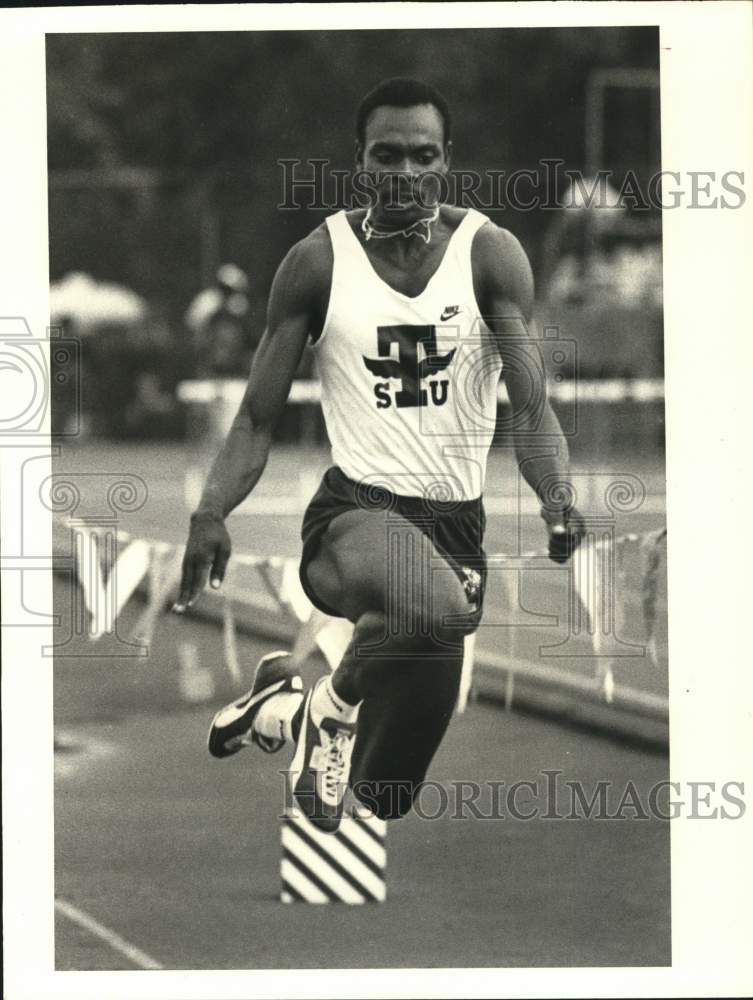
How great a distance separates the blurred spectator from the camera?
7.66 meters

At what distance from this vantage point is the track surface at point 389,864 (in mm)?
7277

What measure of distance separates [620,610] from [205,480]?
147 centimetres

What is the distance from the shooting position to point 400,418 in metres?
7.13

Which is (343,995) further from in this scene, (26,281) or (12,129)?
(12,129)

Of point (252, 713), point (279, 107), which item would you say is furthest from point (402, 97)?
point (252, 713)

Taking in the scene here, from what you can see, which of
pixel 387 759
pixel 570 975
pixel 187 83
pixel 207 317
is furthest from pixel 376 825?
pixel 187 83

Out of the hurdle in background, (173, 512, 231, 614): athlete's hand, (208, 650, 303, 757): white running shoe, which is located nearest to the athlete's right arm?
(173, 512, 231, 614): athlete's hand

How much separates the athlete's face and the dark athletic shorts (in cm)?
92

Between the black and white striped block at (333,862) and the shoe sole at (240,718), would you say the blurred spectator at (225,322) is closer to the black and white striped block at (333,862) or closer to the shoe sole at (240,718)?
the shoe sole at (240,718)

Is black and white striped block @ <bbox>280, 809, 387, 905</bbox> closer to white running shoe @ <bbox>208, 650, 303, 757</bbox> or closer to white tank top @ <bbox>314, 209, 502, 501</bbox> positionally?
white running shoe @ <bbox>208, 650, 303, 757</bbox>

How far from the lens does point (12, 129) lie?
7.12 metres

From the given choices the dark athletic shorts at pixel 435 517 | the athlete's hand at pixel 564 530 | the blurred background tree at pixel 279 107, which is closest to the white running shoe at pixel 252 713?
the dark athletic shorts at pixel 435 517

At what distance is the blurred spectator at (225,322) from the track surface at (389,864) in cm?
59

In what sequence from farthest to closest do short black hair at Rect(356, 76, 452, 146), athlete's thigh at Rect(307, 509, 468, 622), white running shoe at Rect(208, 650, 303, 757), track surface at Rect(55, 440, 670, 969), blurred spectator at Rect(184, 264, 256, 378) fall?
blurred spectator at Rect(184, 264, 256, 378) < white running shoe at Rect(208, 650, 303, 757) < track surface at Rect(55, 440, 670, 969) < athlete's thigh at Rect(307, 509, 468, 622) < short black hair at Rect(356, 76, 452, 146)
